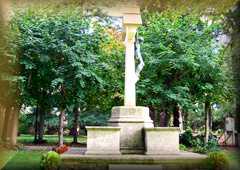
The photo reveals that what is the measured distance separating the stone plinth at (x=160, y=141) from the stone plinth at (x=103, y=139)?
40 cm

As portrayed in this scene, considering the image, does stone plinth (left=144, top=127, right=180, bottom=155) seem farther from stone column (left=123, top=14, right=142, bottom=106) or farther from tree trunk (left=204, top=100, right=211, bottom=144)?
tree trunk (left=204, top=100, right=211, bottom=144)

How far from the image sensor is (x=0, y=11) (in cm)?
86

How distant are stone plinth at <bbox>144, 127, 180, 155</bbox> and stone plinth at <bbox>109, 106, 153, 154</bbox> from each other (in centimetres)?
22

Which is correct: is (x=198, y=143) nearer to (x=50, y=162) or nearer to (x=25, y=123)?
(x=25, y=123)

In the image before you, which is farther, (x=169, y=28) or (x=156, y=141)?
(x=169, y=28)

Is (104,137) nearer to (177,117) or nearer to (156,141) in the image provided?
(156,141)

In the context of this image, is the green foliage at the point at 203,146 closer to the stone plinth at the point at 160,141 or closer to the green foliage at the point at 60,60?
the green foliage at the point at 60,60

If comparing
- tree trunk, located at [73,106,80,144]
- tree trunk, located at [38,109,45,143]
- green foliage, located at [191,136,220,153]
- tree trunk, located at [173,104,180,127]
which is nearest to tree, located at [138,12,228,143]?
tree trunk, located at [173,104,180,127]

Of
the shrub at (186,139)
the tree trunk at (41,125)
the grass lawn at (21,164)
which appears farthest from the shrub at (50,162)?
the shrub at (186,139)

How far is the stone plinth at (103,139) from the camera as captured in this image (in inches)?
175

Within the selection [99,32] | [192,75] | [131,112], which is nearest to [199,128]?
[192,75]

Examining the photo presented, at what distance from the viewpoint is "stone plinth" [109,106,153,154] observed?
4781 millimetres

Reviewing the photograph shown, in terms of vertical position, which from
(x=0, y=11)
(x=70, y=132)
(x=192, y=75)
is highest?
(x=192, y=75)

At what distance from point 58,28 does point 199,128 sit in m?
6.90
